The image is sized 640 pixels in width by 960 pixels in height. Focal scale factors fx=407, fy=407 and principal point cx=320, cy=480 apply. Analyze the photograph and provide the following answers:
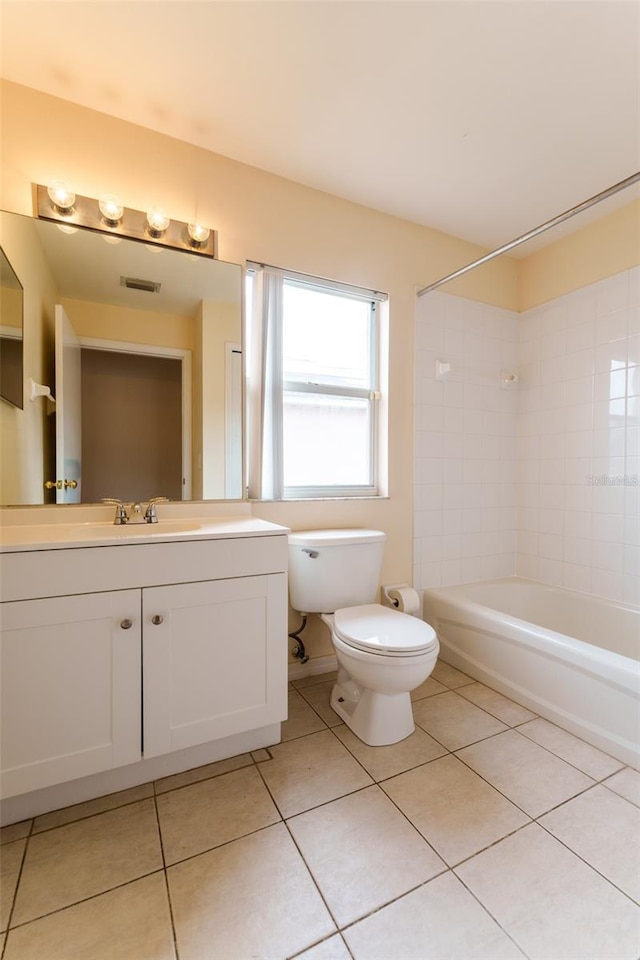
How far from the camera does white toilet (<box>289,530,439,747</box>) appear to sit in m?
1.42

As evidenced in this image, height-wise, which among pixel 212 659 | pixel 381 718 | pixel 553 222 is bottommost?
pixel 381 718

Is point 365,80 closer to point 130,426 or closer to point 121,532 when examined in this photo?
point 130,426

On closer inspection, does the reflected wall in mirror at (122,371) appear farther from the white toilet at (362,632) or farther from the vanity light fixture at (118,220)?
the white toilet at (362,632)

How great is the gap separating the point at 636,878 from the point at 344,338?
2.19 m

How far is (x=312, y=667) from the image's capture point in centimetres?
202

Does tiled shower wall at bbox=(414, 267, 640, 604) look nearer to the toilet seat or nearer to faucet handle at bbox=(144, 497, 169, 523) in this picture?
the toilet seat

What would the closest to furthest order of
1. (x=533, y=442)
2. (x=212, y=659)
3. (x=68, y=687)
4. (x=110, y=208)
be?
(x=68, y=687), (x=212, y=659), (x=110, y=208), (x=533, y=442)

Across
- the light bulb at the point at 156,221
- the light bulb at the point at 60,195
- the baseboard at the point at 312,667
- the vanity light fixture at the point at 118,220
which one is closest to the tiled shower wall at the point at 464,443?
the baseboard at the point at 312,667

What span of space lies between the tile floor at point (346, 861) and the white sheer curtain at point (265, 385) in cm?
109

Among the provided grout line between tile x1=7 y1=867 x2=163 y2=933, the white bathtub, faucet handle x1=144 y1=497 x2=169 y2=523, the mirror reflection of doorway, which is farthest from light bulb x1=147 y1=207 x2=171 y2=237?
the white bathtub

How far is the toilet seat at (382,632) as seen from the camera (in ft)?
4.60

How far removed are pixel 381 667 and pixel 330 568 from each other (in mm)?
501

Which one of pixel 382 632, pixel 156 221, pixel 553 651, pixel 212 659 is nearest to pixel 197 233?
pixel 156 221

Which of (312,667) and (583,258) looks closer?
(312,667)
